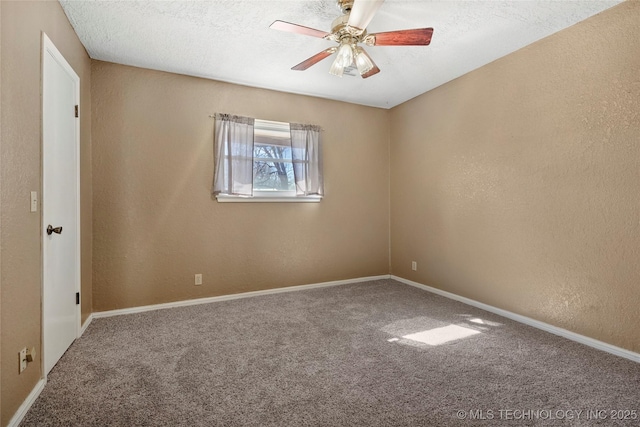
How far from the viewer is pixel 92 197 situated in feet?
10.3

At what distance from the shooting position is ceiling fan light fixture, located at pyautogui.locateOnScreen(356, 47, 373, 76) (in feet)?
7.70

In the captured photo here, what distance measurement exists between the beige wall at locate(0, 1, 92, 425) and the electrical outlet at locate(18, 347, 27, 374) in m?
0.03

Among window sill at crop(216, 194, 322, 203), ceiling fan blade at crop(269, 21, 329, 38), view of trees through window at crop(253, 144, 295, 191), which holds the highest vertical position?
ceiling fan blade at crop(269, 21, 329, 38)

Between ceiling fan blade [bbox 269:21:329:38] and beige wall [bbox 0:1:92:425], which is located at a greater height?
ceiling fan blade [bbox 269:21:329:38]

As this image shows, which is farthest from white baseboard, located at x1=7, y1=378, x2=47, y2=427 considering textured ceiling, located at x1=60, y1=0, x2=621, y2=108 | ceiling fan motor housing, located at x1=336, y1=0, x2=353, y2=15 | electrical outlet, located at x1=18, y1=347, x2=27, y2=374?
ceiling fan motor housing, located at x1=336, y1=0, x2=353, y2=15

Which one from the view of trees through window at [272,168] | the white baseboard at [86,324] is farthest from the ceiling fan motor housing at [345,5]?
the white baseboard at [86,324]

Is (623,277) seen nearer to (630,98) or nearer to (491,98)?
(630,98)

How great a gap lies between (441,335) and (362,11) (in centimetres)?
249

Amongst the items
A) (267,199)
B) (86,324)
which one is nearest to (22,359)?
(86,324)

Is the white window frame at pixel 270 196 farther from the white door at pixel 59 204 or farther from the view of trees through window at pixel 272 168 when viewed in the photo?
the white door at pixel 59 204

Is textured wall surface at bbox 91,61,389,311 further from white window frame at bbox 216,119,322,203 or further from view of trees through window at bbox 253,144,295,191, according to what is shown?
view of trees through window at bbox 253,144,295,191

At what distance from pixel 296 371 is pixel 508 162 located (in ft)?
8.96

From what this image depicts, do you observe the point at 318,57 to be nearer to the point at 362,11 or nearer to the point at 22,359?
the point at 362,11

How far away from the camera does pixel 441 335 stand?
2658 millimetres
